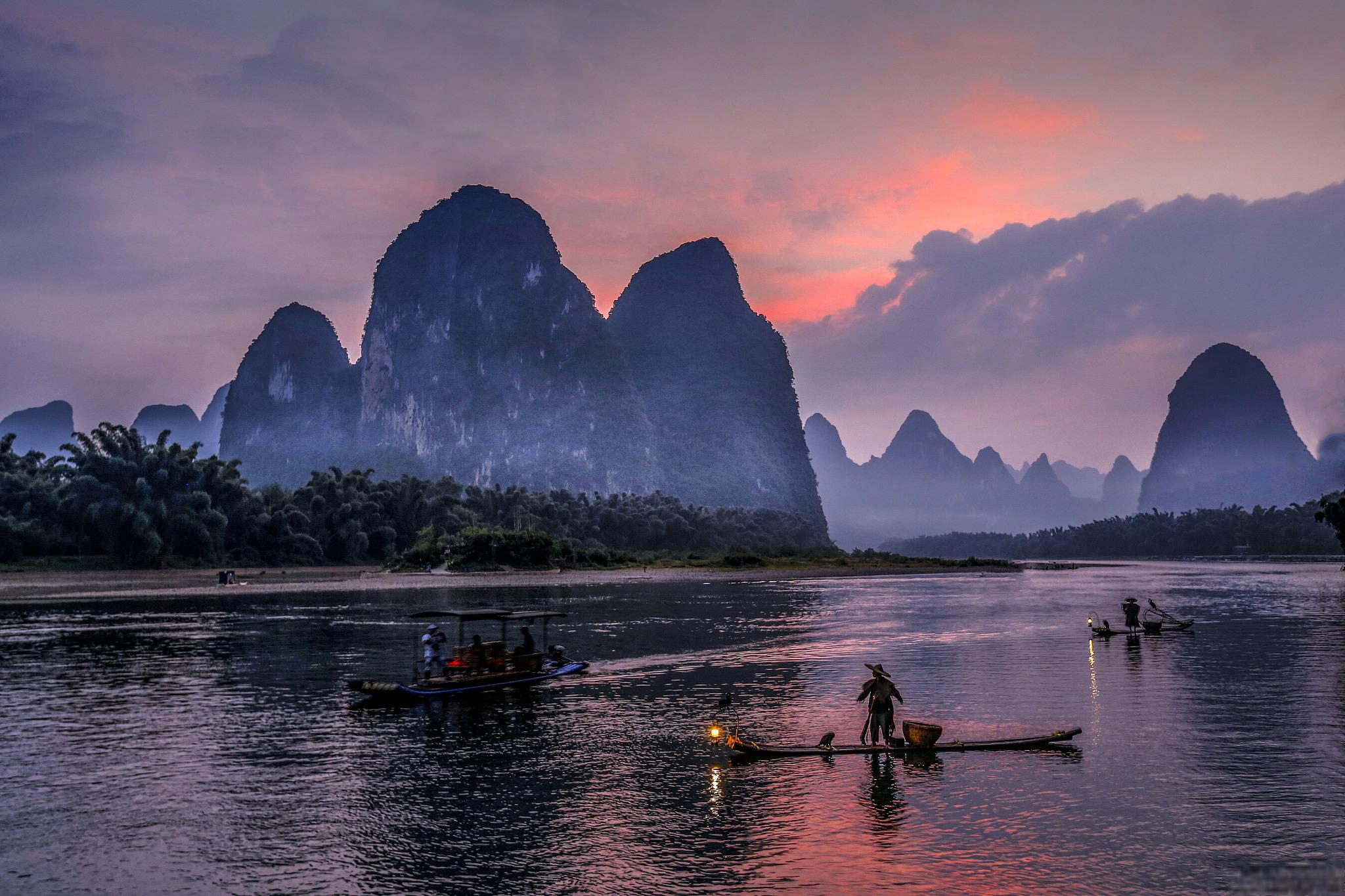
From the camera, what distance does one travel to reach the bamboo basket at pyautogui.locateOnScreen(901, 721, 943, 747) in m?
19.0

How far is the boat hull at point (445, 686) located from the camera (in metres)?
24.4

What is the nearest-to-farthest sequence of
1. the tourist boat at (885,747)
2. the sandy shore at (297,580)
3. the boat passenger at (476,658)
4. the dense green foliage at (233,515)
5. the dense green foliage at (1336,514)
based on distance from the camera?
the tourist boat at (885,747) → the boat passenger at (476,658) → the sandy shore at (297,580) → the dense green foliage at (233,515) → the dense green foliage at (1336,514)

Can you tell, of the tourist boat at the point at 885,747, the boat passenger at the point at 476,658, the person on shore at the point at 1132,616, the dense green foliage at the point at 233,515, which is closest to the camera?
the tourist boat at the point at 885,747

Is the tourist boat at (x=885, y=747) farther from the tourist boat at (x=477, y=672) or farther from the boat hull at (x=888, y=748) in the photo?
the tourist boat at (x=477, y=672)

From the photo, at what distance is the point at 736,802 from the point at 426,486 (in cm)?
10796

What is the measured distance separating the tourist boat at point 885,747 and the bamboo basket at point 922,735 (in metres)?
0.07

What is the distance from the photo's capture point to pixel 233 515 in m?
99.1

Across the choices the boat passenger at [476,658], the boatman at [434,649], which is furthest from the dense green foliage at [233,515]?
the boat passenger at [476,658]

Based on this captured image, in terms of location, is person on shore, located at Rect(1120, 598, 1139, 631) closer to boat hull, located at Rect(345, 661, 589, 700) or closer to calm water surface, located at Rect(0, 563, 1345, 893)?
calm water surface, located at Rect(0, 563, 1345, 893)

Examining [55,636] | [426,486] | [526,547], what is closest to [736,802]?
[55,636]

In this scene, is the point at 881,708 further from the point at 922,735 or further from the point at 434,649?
the point at 434,649

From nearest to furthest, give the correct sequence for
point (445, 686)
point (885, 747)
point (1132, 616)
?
point (885, 747) → point (445, 686) → point (1132, 616)

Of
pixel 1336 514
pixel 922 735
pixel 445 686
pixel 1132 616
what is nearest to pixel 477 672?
pixel 445 686

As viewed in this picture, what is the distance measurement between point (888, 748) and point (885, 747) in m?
0.08
